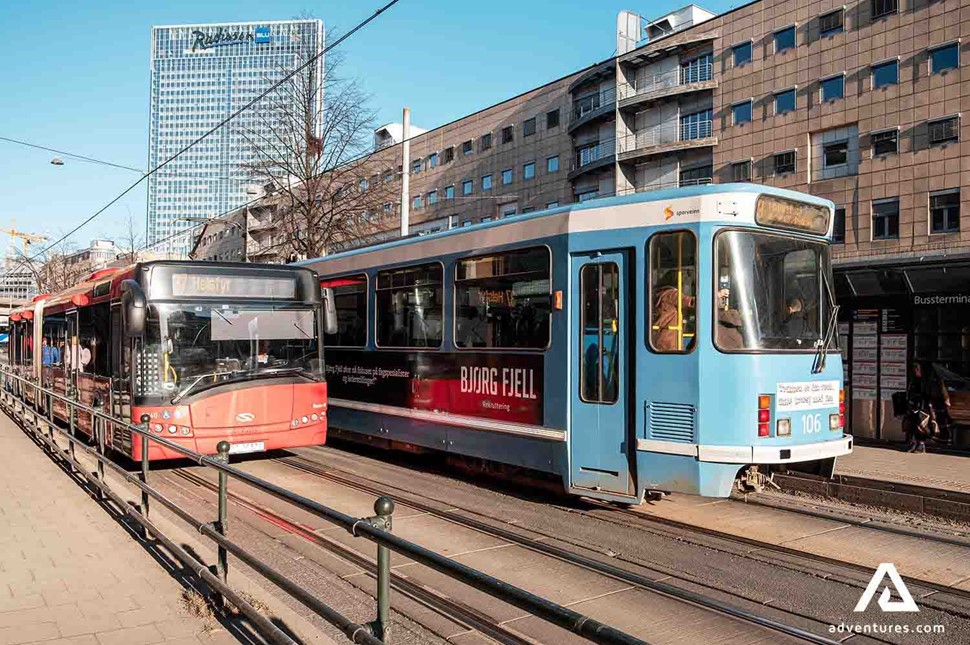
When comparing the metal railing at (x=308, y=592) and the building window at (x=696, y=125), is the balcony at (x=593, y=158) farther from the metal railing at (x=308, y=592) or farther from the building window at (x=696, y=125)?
the metal railing at (x=308, y=592)

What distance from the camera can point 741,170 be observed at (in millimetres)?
37562

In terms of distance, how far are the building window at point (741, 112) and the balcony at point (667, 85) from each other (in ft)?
5.63

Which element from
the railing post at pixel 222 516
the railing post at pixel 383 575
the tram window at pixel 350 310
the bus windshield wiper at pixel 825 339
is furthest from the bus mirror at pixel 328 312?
the railing post at pixel 383 575

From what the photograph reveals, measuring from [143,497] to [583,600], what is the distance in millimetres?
4169

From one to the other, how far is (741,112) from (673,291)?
32.9m

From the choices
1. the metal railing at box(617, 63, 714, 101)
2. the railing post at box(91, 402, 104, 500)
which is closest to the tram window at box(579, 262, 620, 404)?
the railing post at box(91, 402, 104, 500)

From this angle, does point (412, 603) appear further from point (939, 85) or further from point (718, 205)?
point (939, 85)

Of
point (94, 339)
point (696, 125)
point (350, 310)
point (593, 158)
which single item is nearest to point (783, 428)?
point (350, 310)

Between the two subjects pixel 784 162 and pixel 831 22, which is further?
pixel 784 162

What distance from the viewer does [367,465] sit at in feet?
40.0

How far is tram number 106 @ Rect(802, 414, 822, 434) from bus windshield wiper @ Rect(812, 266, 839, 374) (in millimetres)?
467

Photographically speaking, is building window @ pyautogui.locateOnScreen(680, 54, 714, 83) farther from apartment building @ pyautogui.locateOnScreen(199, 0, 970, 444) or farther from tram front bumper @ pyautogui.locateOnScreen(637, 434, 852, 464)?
tram front bumper @ pyautogui.locateOnScreen(637, 434, 852, 464)

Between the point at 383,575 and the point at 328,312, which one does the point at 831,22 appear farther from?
the point at 383,575

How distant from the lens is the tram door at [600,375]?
26.8 feet
